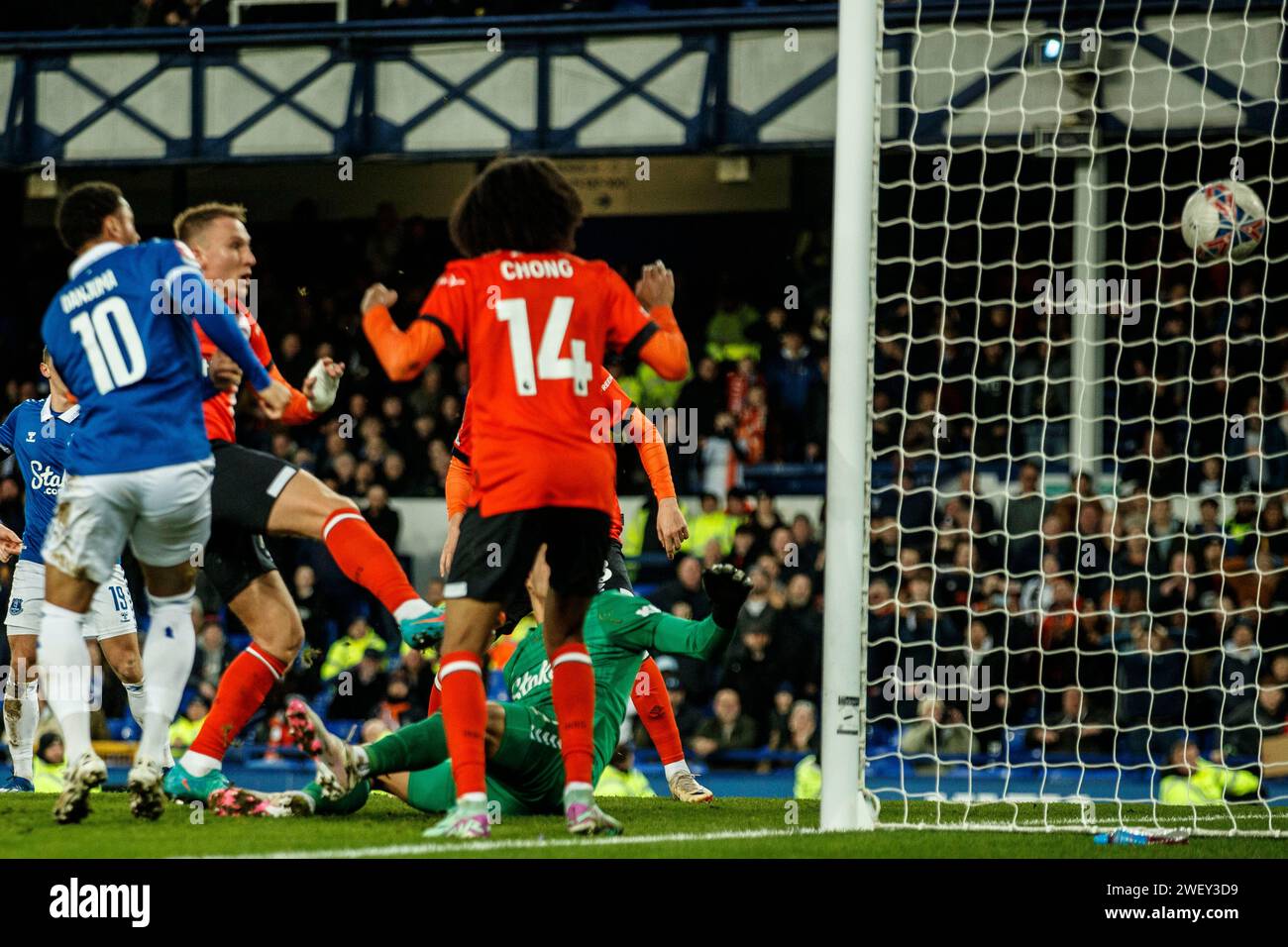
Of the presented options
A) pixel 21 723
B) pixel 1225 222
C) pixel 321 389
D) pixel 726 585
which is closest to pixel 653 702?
pixel 726 585

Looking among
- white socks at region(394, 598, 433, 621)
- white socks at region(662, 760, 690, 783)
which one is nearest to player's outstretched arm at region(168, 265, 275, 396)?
white socks at region(394, 598, 433, 621)

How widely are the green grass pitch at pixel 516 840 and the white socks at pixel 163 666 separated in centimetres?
30

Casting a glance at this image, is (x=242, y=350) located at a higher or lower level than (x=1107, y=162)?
lower

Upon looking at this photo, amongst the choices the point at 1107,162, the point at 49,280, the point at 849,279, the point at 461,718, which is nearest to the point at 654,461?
the point at 849,279

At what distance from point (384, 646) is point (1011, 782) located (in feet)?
16.8

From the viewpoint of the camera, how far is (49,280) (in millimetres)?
18578

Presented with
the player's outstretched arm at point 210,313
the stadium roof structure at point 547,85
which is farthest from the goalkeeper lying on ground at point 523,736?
the stadium roof structure at point 547,85

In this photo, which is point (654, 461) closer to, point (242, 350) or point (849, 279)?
point (849, 279)

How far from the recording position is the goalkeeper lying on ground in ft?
18.2

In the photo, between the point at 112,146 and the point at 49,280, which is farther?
the point at 49,280

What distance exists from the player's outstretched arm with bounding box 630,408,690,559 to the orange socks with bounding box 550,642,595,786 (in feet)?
4.99

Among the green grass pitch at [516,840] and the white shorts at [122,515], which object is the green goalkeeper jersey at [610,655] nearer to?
the green grass pitch at [516,840]

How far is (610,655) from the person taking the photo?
6.25 m

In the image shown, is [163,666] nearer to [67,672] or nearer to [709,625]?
[67,672]
